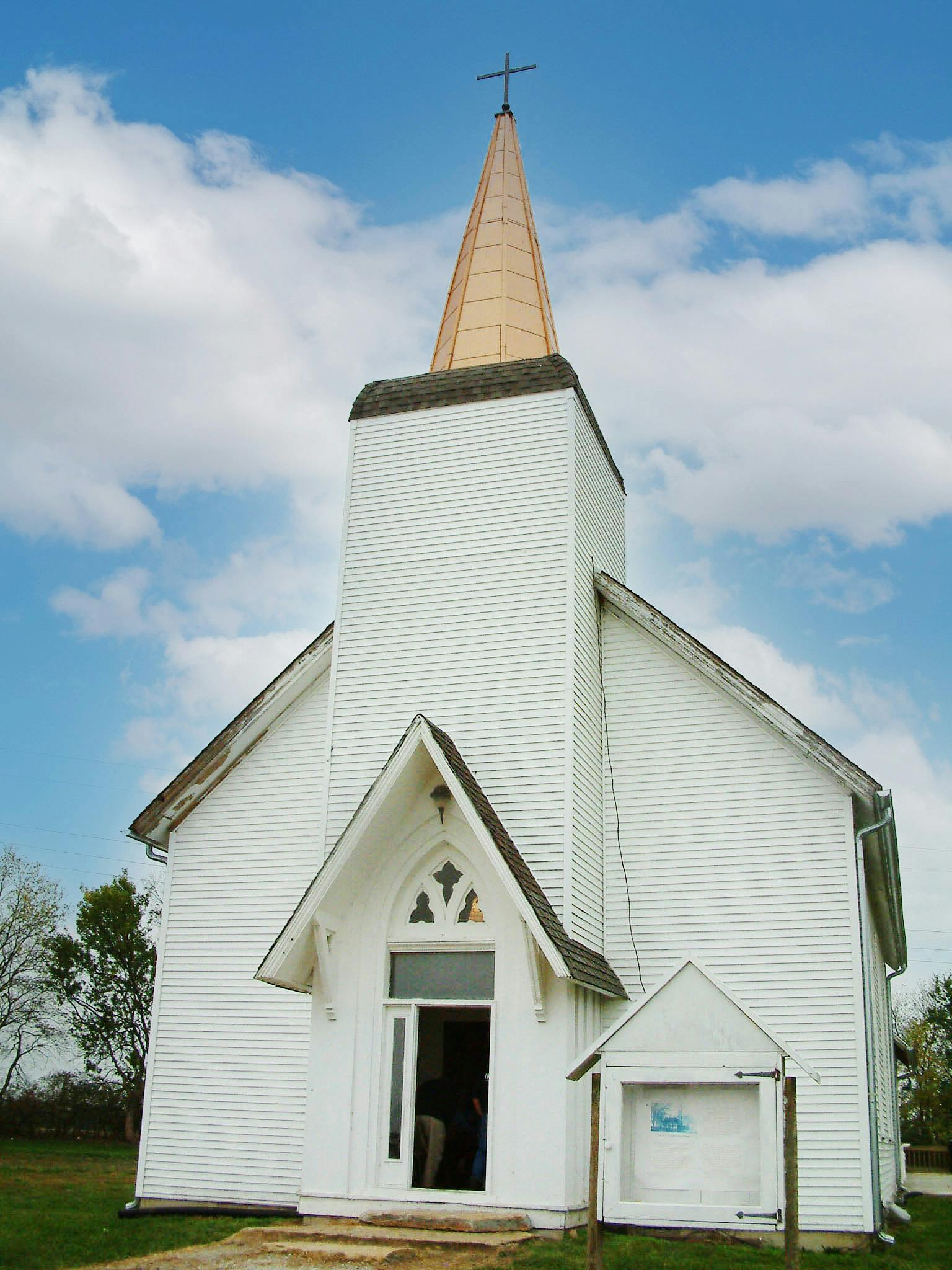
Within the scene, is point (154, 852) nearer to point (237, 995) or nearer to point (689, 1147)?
point (237, 995)

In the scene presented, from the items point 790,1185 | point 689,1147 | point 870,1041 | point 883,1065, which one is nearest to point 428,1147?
point 870,1041

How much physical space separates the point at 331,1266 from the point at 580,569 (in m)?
8.27

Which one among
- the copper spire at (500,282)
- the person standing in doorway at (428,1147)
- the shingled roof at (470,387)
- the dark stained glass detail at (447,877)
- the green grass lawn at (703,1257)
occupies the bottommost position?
the green grass lawn at (703,1257)

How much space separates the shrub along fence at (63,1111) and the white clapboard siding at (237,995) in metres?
25.4

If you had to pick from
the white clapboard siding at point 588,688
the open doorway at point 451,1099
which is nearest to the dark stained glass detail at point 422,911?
the open doorway at point 451,1099

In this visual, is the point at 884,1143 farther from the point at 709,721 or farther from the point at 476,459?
the point at 476,459

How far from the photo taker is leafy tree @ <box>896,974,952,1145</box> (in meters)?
46.5

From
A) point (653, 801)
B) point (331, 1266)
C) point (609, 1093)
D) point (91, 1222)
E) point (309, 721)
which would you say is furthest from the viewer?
point (309, 721)

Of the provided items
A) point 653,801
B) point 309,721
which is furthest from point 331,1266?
point 309,721

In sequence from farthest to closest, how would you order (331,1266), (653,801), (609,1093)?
1. (653,801)
2. (331,1266)
3. (609,1093)

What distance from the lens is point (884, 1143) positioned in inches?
708

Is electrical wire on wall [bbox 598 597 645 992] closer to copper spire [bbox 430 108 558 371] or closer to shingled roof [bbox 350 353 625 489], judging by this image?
shingled roof [bbox 350 353 625 489]

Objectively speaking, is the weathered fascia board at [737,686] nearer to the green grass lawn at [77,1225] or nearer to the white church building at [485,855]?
the white church building at [485,855]

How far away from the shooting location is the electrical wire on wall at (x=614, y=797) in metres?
14.6
